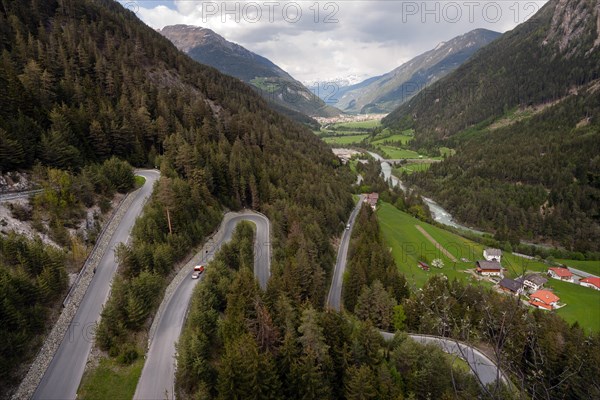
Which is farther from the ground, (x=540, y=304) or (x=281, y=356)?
(x=281, y=356)

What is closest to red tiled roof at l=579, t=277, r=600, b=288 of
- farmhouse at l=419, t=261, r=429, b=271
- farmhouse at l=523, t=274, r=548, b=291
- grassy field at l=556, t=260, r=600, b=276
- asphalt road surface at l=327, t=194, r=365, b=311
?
grassy field at l=556, t=260, r=600, b=276

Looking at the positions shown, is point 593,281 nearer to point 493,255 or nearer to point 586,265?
point 586,265

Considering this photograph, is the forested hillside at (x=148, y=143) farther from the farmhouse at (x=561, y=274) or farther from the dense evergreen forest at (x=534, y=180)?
the dense evergreen forest at (x=534, y=180)

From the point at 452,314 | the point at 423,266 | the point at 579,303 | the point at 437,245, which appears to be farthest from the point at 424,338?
the point at 437,245

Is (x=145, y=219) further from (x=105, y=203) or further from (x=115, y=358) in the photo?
(x=115, y=358)

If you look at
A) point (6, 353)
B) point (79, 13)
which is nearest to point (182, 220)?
point (6, 353)

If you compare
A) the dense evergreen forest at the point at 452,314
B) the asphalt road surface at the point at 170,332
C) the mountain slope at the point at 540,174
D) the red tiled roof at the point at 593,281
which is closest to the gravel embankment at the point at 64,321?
the asphalt road surface at the point at 170,332
